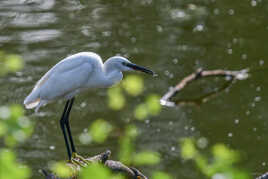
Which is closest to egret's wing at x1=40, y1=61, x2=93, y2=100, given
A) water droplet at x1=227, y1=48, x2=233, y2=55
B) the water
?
the water

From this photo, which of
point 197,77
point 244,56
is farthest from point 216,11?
point 197,77

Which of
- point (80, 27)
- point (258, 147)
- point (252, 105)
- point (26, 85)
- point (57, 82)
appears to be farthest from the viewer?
point (80, 27)

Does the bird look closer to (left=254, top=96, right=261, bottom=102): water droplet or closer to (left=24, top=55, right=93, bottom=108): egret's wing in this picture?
(left=24, top=55, right=93, bottom=108): egret's wing

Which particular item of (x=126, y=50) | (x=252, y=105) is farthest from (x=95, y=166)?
(x=126, y=50)

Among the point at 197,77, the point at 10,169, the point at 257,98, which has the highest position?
the point at 10,169

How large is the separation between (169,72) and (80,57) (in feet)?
11.0

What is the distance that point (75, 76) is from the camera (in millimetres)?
3828

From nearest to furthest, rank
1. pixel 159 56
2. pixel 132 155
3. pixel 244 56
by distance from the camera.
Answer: pixel 132 155 < pixel 244 56 < pixel 159 56

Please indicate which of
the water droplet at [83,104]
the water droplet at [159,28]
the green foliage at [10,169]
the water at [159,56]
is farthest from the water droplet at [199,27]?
the green foliage at [10,169]

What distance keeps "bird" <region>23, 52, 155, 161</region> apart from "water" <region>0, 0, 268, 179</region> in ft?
6.11

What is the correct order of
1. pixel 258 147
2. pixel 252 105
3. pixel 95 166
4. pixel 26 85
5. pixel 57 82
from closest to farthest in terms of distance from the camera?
pixel 95 166, pixel 57 82, pixel 258 147, pixel 252 105, pixel 26 85

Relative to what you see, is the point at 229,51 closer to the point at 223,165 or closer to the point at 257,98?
the point at 257,98

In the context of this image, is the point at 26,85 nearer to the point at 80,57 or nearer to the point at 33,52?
the point at 33,52

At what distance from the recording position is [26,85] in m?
6.86
